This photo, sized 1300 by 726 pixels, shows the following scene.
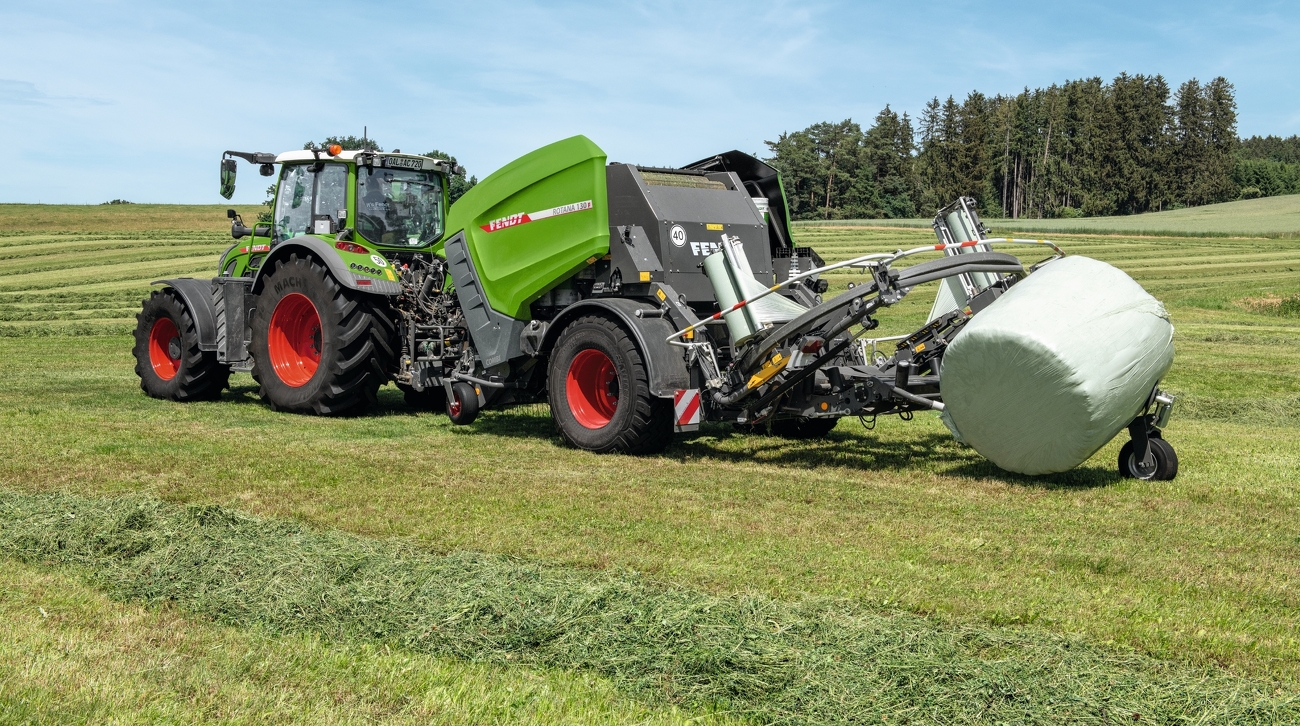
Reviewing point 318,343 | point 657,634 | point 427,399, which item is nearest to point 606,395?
point 427,399

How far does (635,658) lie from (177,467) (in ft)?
15.7

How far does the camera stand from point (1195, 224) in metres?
56.6

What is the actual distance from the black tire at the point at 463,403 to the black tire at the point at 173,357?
3.44 m

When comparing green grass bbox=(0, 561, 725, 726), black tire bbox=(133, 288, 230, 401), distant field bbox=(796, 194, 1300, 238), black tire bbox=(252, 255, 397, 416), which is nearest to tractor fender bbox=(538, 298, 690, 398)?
black tire bbox=(252, 255, 397, 416)

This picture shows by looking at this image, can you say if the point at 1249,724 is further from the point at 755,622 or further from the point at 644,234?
the point at 644,234

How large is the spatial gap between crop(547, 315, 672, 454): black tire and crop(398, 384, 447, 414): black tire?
117 inches

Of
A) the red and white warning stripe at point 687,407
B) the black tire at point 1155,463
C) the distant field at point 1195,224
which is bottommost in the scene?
the black tire at point 1155,463

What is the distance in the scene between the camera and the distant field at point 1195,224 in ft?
168

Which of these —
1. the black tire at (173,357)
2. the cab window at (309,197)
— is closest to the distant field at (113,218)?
the black tire at (173,357)

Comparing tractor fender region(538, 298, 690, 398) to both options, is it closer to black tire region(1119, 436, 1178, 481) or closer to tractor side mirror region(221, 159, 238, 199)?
black tire region(1119, 436, 1178, 481)

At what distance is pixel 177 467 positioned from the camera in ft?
24.9

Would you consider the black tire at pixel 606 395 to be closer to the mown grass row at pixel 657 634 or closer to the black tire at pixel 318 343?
the black tire at pixel 318 343

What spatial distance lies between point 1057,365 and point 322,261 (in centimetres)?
671

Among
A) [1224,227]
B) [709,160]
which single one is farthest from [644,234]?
[1224,227]
